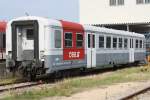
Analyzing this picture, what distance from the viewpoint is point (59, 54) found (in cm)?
2119

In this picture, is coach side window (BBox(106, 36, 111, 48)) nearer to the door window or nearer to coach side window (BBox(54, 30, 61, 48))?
coach side window (BBox(54, 30, 61, 48))

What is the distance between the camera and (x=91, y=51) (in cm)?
2508

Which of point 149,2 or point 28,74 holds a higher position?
point 149,2

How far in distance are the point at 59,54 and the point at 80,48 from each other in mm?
2563

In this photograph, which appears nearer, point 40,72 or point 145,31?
point 40,72

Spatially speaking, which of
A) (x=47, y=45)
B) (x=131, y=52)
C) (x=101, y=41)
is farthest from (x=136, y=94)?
(x=131, y=52)

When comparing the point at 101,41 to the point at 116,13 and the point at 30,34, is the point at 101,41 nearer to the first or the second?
the point at 30,34

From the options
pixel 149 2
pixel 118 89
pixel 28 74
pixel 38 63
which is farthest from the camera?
pixel 149 2

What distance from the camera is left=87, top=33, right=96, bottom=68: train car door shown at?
2472 centimetres

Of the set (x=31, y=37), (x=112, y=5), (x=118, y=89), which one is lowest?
(x=118, y=89)

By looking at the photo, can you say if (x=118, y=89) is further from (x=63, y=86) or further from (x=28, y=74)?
(x=28, y=74)

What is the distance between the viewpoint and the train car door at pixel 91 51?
81.1ft

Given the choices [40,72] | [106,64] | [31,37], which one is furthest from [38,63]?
[106,64]

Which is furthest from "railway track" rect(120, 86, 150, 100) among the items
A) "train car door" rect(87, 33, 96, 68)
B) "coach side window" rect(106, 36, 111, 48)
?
"coach side window" rect(106, 36, 111, 48)
